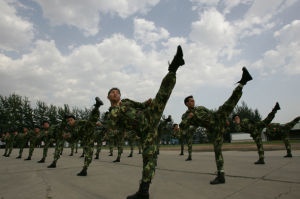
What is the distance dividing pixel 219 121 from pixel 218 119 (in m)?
0.05

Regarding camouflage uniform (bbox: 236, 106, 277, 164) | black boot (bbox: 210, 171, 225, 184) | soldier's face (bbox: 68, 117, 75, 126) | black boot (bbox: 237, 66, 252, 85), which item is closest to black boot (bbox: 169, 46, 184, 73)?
black boot (bbox: 237, 66, 252, 85)

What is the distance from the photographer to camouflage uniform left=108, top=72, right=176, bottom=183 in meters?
2.72

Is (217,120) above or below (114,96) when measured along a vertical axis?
below

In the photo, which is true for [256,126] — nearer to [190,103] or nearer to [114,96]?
[190,103]

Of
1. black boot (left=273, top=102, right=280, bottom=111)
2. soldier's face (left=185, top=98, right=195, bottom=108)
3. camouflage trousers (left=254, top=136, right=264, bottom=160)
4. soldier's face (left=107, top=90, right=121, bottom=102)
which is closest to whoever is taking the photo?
soldier's face (left=107, top=90, right=121, bottom=102)

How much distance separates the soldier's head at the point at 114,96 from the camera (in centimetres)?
334

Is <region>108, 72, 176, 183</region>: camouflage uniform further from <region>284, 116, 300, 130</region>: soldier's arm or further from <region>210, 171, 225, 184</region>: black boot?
<region>284, 116, 300, 130</region>: soldier's arm

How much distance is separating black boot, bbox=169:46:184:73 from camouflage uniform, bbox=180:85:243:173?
1.68 meters

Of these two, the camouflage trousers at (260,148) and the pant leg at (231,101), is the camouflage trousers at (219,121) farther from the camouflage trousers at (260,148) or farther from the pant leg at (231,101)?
the camouflage trousers at (260,148)

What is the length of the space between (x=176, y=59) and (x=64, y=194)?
287 centimetres

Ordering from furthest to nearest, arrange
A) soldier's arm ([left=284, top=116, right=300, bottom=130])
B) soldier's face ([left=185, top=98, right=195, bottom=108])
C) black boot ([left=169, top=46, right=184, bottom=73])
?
soldier's arm ([left=284, top=116, right=300, bottom=130]), soldier's face ([left=185, top=98, right=195, bottom=108]), black boot ([left=169, top=46, right=184, bottom=73])

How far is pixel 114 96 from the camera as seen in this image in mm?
3330

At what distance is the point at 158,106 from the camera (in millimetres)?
2836

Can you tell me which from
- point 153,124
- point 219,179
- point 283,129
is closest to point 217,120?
point 219,179
